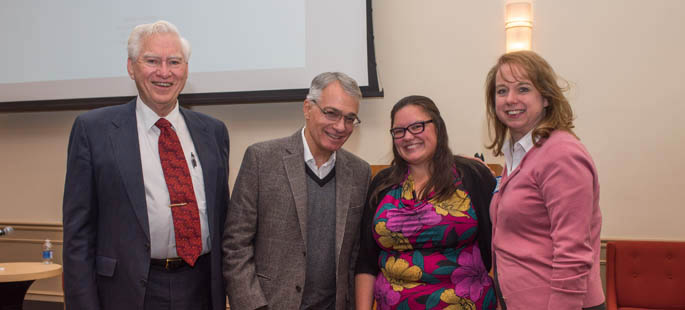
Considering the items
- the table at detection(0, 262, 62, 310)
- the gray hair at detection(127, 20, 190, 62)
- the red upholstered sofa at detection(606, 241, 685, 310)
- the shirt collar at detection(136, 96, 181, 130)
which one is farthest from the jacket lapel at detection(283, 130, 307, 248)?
the table at detection(0, 262, 62, 310)

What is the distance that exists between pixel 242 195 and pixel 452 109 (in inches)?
93.1

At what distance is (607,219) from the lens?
386 cm

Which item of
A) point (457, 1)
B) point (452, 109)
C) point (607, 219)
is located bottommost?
point (607, 219)

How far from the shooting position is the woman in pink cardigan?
153cm

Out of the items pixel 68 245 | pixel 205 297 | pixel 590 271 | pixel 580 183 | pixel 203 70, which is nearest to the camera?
pixel 580 183

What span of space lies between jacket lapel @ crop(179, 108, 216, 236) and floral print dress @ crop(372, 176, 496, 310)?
0.62 m

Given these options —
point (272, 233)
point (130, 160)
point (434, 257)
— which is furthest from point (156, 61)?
point (434, 257)

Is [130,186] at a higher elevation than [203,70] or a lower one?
lower

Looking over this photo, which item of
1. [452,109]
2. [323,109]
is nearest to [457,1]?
[452,109]

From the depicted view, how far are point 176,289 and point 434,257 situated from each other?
90cm

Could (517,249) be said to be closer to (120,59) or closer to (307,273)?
(307,273)

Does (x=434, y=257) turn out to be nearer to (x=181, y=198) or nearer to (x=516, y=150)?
(x=516, y=150)

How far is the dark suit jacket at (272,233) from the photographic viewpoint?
1997mm

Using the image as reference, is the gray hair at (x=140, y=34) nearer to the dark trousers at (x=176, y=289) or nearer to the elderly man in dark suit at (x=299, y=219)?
the elderly man in dark suit at (x=299, y=219)
